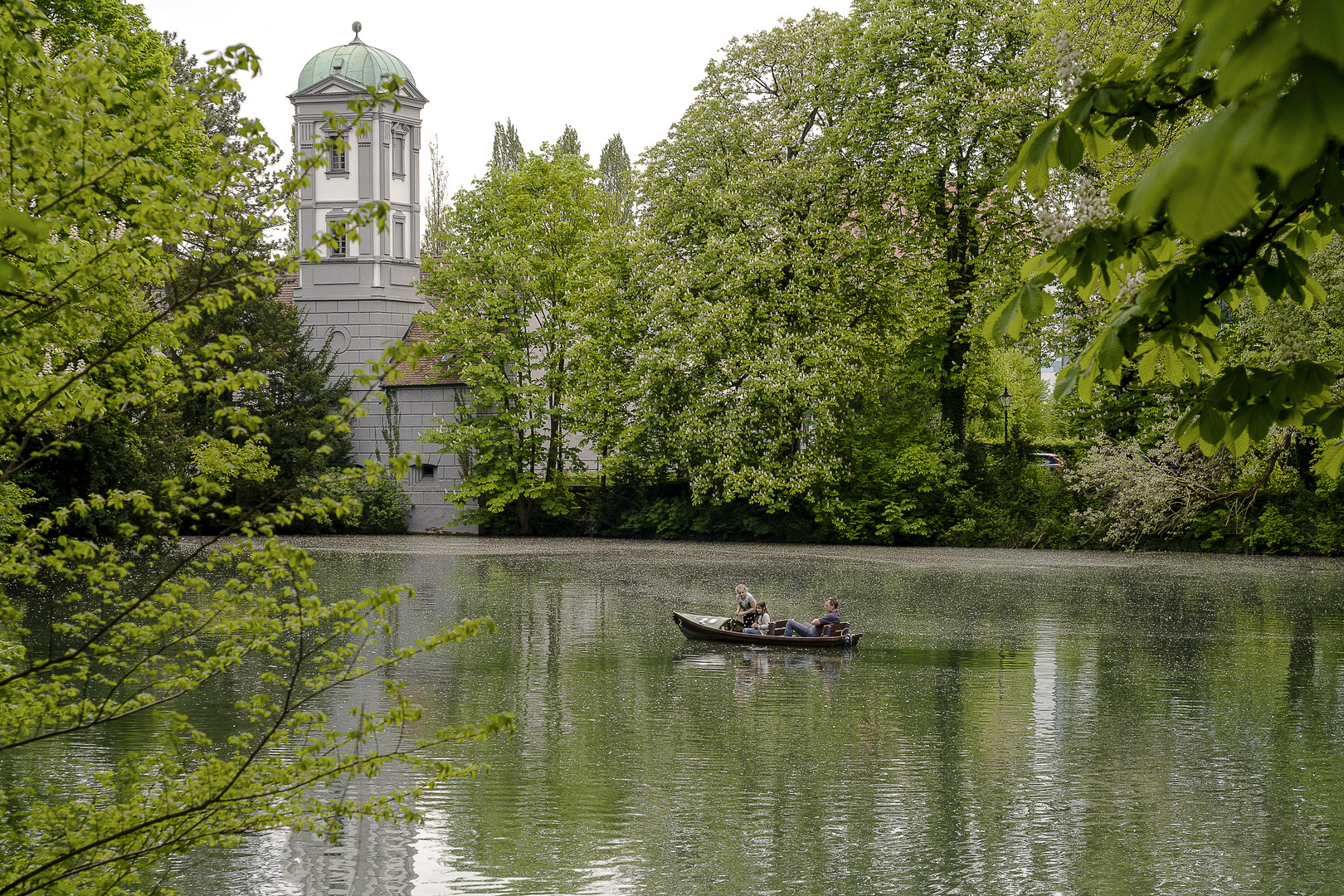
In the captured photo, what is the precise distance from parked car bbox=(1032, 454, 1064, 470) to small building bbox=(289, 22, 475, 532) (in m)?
22.9

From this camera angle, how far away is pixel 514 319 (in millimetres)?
47344

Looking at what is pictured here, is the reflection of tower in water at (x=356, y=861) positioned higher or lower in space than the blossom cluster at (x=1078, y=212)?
lower

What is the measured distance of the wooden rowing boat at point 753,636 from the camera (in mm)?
19500

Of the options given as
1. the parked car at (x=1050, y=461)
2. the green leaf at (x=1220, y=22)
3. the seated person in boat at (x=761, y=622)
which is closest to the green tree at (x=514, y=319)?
the parked car at (x=1050, y=461)

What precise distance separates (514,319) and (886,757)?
121ft

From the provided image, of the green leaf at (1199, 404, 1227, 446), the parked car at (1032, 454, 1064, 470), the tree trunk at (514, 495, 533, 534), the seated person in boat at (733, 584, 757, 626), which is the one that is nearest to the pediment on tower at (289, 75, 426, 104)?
the tree trunk at (514, 495, 533, 534)

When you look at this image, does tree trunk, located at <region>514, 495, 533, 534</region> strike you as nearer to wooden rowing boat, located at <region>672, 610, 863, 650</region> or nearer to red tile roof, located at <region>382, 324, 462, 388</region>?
red tile roof, located at <region>382, 324, 462, 388</region>

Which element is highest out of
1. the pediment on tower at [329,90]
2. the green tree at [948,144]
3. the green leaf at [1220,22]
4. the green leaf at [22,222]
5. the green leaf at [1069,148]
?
the pediment on tower at [329,90]

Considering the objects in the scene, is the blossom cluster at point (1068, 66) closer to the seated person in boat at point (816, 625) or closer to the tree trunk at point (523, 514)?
the seated person in boat at point (816, 625)

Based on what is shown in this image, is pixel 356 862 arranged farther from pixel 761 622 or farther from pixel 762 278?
pixel 762 278

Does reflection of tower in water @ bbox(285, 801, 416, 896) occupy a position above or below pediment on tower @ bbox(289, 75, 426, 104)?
below

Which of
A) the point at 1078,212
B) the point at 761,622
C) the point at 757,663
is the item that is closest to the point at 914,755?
the point at 757,663

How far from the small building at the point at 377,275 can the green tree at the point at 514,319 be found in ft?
7.87

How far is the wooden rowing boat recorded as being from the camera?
19500 mm
